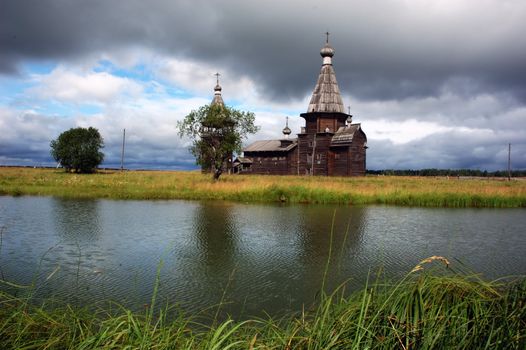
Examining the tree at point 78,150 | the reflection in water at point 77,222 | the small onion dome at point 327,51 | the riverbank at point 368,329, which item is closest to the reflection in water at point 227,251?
the reflection in water at point 77,222

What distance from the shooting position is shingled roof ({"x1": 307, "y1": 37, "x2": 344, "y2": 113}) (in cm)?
4738

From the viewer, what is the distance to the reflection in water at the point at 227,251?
19.4 feet

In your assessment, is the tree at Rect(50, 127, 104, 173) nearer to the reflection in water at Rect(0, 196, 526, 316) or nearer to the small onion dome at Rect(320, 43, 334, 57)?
the small onion dome at Rect(320, 43, 334, 57)

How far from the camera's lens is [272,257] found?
8.42 meters

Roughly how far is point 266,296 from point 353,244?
16.1ft

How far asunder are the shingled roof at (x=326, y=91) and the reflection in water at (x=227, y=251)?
3251 centimetres

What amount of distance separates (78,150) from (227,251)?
2078 inches

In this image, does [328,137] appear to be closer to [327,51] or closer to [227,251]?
[327,51]

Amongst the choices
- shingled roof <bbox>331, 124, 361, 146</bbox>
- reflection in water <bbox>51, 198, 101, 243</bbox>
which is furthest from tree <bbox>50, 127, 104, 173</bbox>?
Answer: reflection in water <bbox>51, 198, 101, 243</bbox>

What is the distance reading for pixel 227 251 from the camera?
29.6 ft

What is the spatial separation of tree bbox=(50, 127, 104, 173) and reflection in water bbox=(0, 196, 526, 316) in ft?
138

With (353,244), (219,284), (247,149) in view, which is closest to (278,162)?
(247,149)

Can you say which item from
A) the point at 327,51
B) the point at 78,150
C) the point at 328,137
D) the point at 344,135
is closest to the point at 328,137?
the point at 328,137

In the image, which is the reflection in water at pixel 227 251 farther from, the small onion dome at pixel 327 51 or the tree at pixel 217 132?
the small onion dome at pixel 327 51
